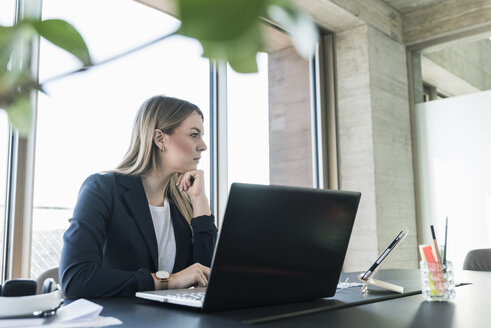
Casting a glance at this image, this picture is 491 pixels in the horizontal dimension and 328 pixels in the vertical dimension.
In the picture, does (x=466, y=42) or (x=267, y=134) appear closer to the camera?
(x=267, y=134)

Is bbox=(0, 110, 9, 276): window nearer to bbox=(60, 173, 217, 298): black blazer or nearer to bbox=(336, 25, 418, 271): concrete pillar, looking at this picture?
bbox=(60, 173, 217, 298): black blazer

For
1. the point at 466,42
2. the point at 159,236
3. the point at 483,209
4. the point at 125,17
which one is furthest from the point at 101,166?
the point at 466,42

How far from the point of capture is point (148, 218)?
175cm

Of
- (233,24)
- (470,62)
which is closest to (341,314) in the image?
(233,24)

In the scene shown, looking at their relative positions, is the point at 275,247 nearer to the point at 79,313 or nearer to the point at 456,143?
the point at 79,313

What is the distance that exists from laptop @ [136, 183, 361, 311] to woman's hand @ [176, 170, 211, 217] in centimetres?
84

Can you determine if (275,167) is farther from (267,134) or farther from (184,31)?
(184,31)

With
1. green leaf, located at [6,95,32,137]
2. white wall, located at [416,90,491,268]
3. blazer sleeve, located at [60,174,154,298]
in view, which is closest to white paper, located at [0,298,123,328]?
blazer sleeve, located at [60,174,154,298]

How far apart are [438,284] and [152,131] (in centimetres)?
120

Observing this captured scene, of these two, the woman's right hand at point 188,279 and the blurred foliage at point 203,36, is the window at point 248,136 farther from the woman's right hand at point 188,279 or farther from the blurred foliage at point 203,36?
the blurred foliage at point 203,36

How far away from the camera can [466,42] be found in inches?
182

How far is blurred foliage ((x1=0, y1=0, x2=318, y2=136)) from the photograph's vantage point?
0.17m

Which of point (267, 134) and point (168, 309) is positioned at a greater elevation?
point (267, 134)

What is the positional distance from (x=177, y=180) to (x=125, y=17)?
181 centimetres
